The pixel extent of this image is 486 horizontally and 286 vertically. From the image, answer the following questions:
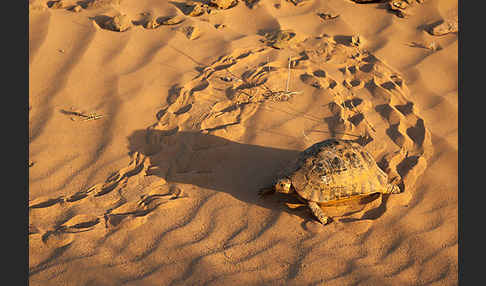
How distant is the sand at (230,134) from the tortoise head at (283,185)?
28cm

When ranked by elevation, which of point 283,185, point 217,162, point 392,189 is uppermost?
point 283,185

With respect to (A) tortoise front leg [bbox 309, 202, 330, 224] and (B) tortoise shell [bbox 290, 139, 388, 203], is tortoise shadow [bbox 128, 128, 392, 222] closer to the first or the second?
(A) tortoise front leg [bbox 309, 202, 330, 224]

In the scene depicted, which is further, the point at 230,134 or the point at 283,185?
the point at 230,134

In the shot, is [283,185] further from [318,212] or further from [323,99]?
[323,99]

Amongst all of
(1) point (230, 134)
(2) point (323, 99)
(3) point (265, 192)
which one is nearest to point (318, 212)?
(3) point (265, 192)

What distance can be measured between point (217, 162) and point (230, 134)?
0.47m

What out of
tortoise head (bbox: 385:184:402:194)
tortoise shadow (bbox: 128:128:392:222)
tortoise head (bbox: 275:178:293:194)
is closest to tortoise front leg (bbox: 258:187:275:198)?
tortoise shadow (bbox: 128:128:392:222)

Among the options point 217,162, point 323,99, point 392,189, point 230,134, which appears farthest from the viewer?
point 323,99

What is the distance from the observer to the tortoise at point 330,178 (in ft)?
11.8

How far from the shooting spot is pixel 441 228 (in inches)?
141

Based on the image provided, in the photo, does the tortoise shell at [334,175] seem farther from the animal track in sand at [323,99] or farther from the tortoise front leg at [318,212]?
the animal track in sand at [323,99]

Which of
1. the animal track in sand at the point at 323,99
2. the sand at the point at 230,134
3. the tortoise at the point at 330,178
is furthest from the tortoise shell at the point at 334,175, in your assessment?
the animal track in sand at the point at 323,99

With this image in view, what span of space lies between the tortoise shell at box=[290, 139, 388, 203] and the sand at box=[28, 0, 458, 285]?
26 centimetres

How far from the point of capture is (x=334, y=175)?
3605 mm
